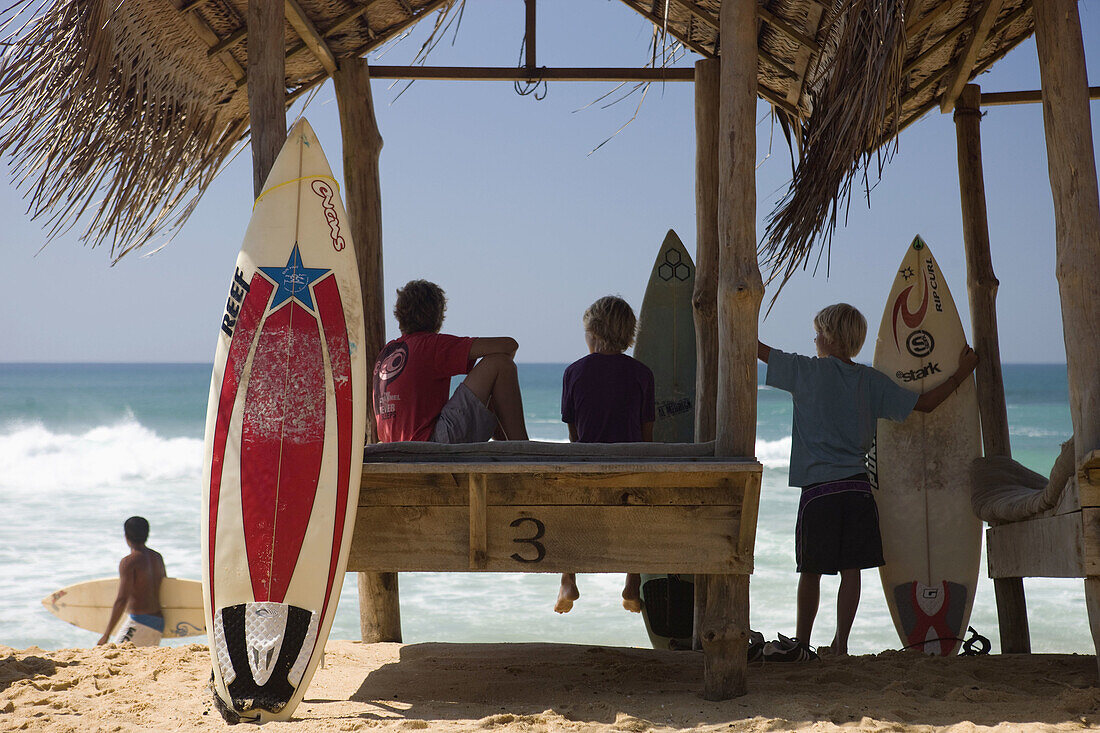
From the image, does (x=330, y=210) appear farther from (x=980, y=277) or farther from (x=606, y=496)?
(x=980, y=277)

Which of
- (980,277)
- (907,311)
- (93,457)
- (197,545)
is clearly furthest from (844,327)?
(93,457)

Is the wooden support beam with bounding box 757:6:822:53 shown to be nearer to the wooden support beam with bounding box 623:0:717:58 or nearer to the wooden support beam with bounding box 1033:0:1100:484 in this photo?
the wooden support beam with bounding box 623:0:717:58

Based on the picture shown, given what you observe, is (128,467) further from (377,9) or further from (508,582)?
(377,9)

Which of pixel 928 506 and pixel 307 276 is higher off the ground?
pixel 307 276

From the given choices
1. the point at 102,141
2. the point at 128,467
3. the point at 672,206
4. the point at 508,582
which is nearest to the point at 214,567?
the point at 102,141

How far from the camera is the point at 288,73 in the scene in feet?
16.1

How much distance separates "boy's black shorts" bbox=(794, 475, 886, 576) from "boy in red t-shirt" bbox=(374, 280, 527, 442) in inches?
48.2

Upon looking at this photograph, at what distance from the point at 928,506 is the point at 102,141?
4.12m

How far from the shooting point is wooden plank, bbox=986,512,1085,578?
3.12 meters

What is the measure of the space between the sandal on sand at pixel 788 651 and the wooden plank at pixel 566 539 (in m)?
1.02

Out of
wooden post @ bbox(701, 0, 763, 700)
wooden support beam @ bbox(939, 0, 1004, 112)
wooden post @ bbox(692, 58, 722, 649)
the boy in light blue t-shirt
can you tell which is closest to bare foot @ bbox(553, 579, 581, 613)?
wooden post @ bbox(692, 58, 722, 649)

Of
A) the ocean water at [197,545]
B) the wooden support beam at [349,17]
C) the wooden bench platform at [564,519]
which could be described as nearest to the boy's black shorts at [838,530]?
the wooden bench platform at [564,519]

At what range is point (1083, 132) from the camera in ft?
10.7

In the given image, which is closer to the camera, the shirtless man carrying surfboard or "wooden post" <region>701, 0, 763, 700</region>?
"wooden post" <region>701, 0, 763, 700</region>
